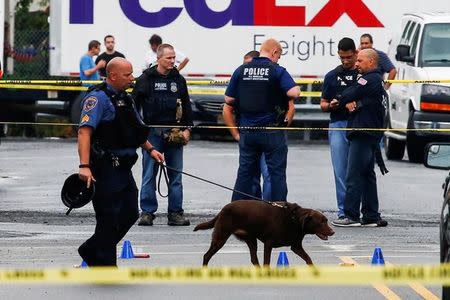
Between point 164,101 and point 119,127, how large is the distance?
4209 mm

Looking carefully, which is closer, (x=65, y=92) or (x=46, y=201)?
(x=46, y=201)

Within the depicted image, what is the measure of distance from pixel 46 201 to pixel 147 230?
2.88 metres

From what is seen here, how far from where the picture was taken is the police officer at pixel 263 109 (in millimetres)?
14773

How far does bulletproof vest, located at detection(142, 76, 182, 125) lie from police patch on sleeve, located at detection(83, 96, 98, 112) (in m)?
4.34

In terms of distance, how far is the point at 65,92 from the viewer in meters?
28.9

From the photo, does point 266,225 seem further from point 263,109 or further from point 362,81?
point 362,81

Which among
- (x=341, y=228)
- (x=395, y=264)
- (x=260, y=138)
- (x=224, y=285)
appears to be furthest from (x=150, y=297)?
(x=341, y=228)

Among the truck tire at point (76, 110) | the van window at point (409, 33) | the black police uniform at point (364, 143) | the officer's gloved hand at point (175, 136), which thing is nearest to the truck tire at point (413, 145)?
the van window at point (409, 33)

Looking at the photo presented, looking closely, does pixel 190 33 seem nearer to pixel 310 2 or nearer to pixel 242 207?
pixel 310 2

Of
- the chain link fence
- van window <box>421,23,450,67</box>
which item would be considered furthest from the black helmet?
the chain link fence

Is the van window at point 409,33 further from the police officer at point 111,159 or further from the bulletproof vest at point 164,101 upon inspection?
the police officer at point 111,159

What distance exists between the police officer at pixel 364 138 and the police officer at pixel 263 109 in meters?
0.90

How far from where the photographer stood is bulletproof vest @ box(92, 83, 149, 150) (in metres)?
11.4

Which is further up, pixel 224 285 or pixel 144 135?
pixel 144 135
